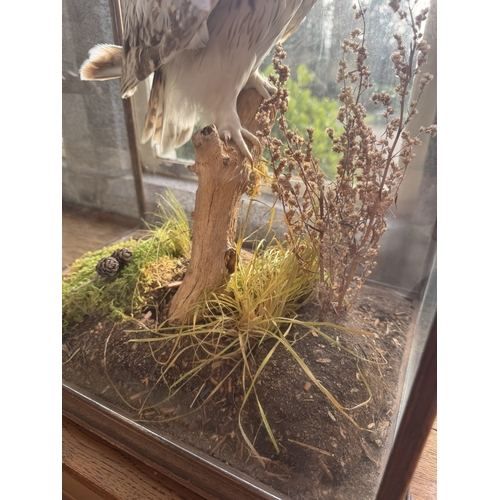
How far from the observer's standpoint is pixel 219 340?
60 centimetres

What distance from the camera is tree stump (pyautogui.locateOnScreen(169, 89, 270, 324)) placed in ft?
1.94

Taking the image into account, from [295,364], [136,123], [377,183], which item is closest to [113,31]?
[136,123]

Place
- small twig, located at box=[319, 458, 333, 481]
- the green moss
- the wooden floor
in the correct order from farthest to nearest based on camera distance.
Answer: the wooden floor < the green moss < small twig, located at box=[319, 458, 333, 481]

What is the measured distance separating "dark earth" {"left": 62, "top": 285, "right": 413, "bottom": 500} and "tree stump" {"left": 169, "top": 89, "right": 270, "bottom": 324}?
0.09 metres

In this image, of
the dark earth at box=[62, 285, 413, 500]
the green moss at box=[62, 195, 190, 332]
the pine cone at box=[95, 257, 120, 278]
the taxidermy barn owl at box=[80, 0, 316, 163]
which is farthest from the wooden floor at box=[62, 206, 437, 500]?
the taxidermy barn owl at box=[80, 0, 316, 163]

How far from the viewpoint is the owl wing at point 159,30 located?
0.47 m

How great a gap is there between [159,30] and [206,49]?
0.07m

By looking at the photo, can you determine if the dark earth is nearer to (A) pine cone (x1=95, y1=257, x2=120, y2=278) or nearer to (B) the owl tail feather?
(A) pine cone (x1=95, y1=257, x2=120, y2=278)

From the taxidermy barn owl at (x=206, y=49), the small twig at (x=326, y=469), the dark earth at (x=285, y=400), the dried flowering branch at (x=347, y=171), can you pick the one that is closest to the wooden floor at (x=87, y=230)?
the dark earth at (x=285, y=400)

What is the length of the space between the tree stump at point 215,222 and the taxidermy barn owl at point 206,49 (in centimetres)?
4

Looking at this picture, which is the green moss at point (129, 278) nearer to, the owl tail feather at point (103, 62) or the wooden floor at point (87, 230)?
the wooden floor at point (87, 230)

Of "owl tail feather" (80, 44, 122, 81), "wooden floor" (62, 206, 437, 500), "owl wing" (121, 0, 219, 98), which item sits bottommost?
"wooden floor" (62, 206, 437, 500)

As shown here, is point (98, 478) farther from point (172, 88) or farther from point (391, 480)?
point (172, 88)

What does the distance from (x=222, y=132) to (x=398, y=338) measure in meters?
0.48
